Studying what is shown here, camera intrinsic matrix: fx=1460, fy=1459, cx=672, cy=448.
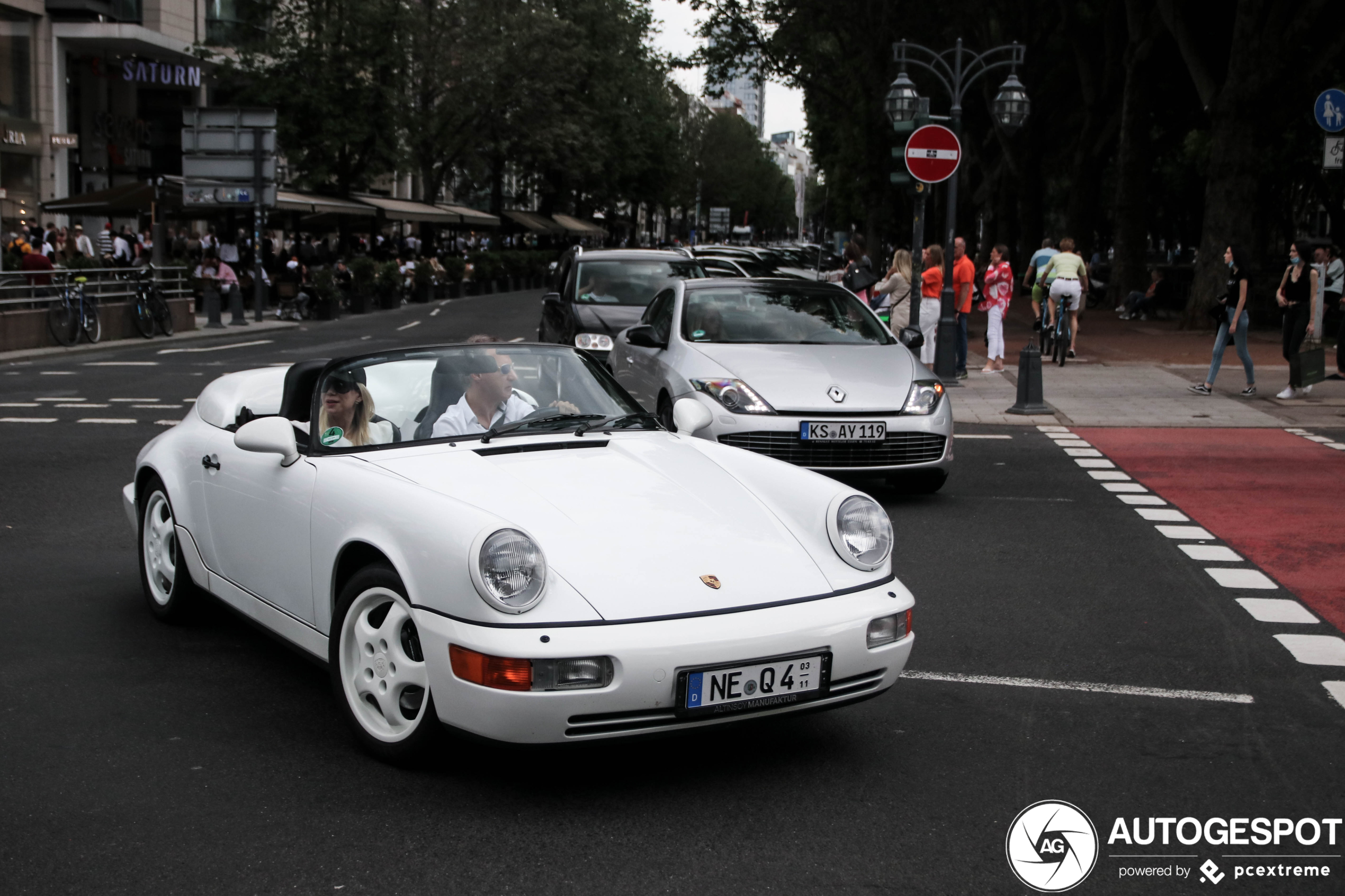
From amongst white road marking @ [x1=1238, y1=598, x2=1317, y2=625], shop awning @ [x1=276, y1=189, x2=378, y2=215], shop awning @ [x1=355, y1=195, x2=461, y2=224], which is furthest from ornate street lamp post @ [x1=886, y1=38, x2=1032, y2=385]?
shop awning @ [x1=355, y1=195, x2=461, y2=224]

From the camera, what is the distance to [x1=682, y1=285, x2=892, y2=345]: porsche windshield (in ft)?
35.2

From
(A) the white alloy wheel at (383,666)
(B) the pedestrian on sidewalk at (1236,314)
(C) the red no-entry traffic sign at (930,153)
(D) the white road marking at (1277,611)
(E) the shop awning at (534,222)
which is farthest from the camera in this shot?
(E) the shop awning at (534,222)

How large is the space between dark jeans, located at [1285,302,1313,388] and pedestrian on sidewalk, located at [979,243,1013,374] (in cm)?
419

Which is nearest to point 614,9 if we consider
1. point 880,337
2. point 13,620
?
point 880,337

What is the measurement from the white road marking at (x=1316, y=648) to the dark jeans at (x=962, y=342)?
1336 cm

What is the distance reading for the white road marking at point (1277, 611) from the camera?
6.63 meters

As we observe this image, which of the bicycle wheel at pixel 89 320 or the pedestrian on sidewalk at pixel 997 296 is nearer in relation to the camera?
the pedestrian on sidewalk at pixel 997 296

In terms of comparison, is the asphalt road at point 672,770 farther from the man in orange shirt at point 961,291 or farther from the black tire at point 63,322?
the black tire at point 63,322

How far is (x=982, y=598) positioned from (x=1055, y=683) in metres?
1.51

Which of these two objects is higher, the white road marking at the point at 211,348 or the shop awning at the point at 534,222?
the shop awning at the point at 534,222

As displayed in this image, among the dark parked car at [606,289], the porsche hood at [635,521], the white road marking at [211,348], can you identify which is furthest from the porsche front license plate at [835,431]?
the white road marking at [211,348]

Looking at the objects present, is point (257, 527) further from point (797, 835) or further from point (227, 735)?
point (797, 835)

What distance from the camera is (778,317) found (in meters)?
11.0

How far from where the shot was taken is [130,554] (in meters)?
7.69
